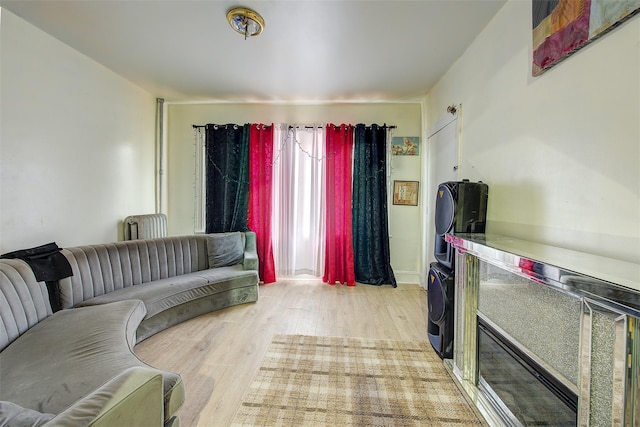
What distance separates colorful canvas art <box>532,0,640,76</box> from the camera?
3.32 ft

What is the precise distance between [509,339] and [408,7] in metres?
2.28

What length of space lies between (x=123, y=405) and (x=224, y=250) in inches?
97.0

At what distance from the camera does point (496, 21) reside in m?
1.88

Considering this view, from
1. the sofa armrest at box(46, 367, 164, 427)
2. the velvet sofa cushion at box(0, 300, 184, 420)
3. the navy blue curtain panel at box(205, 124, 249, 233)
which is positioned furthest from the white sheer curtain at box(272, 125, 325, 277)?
the sofa armrest at box(46, 367, 164, 427)

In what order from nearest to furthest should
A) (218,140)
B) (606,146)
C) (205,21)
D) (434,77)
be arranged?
(606,146), (205,21), (434,77), (218,140)

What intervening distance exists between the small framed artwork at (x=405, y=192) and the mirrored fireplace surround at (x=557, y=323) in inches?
80.6

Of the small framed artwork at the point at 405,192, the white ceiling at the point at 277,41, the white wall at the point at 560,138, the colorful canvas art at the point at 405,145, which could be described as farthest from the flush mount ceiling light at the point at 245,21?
the small framed artwork at the point at 405,192

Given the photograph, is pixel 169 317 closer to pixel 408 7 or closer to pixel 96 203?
pixel 96 203

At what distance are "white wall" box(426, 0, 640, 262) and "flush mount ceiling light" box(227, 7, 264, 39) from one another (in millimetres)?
1852

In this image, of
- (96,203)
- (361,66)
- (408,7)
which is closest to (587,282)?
(408,7)

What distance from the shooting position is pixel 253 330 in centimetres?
232

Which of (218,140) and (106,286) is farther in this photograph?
(218,140)

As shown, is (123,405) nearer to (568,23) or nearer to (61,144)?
(568,23)

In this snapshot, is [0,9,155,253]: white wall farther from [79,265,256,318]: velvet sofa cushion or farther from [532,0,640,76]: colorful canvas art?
[532,0,640,76]: colorful canvas art
